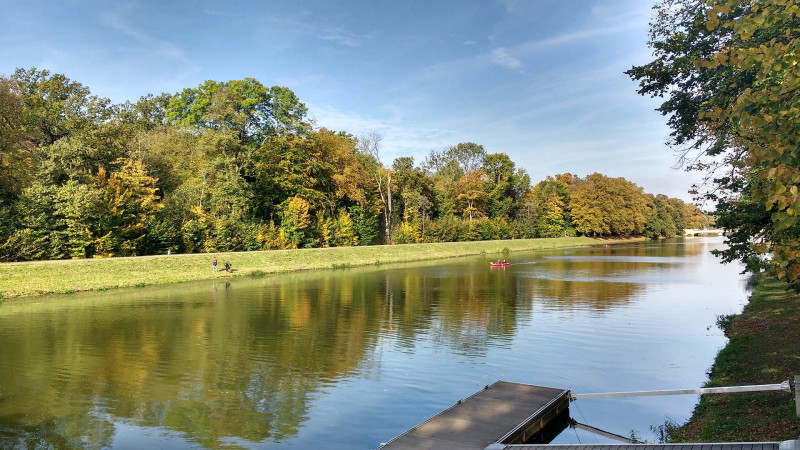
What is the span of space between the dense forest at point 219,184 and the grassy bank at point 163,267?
356cm

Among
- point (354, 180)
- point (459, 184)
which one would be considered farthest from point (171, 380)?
point (459, 184)

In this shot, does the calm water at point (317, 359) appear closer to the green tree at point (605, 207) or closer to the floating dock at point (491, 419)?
the floating dock at point (491, 419)

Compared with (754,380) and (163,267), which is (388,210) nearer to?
(163,267)

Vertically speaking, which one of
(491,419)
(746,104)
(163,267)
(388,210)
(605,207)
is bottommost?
(491,419)

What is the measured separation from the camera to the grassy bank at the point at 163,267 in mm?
30250

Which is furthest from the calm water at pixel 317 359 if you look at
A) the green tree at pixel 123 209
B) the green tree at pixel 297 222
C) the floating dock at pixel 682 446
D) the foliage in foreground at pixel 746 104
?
the green tree at pixel 297 222

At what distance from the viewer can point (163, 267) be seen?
37406 millimetres

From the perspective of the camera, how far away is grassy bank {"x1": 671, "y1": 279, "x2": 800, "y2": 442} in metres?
8.91

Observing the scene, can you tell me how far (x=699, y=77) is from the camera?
1499 cm

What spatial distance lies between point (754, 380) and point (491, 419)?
21.6 ft

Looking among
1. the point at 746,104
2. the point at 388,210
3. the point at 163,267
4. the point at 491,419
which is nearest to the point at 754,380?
the point at 491,419

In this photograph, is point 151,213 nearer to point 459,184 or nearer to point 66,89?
point 66,89

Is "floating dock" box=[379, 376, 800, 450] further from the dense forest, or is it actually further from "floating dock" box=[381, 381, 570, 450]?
the dense forest

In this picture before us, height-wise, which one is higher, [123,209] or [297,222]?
[123,209]
